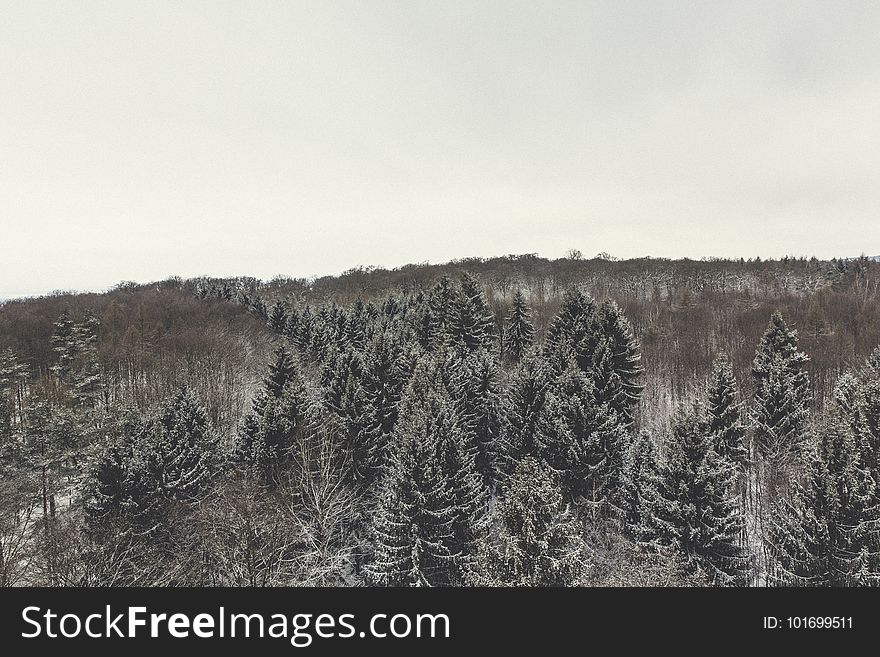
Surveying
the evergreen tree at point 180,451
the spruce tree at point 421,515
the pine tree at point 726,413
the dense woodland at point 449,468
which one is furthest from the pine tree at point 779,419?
the evergreen tree at point 180,451

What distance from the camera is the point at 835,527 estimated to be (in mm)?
17438

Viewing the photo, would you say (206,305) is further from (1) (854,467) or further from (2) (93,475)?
(1) (854,467)

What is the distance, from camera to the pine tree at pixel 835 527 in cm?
1703

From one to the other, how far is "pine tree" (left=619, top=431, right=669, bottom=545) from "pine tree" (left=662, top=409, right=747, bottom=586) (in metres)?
0.43

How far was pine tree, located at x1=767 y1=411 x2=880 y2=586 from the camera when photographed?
1703 cm

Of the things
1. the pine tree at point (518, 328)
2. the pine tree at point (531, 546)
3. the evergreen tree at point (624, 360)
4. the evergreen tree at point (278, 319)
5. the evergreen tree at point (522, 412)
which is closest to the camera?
the pine tree at point (531, 546)

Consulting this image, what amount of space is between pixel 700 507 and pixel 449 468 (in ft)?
41.5

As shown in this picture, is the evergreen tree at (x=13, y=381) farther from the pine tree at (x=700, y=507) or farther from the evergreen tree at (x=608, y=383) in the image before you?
the pine tree at (x=700, y=507)

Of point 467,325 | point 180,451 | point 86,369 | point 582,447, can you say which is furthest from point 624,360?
point 86,369

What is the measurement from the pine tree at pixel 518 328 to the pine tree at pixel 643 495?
20.6m

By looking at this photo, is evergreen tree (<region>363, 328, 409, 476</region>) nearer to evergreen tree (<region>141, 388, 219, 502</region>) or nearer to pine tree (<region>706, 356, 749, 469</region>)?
evergreen tree (<region>141, 388, 219, 502</region>)

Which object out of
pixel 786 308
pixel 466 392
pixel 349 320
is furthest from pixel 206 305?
pixel 786 308

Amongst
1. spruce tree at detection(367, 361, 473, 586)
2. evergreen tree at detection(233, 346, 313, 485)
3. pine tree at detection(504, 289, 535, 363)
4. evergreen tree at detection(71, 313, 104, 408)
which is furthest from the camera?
pine tree at detection(504, 289, 535, 363)

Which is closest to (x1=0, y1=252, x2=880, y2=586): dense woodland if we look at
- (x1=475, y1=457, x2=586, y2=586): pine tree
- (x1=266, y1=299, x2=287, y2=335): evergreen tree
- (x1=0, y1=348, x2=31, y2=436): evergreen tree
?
(x1=475, y1=457, x2=586, y2=586): pine tree
